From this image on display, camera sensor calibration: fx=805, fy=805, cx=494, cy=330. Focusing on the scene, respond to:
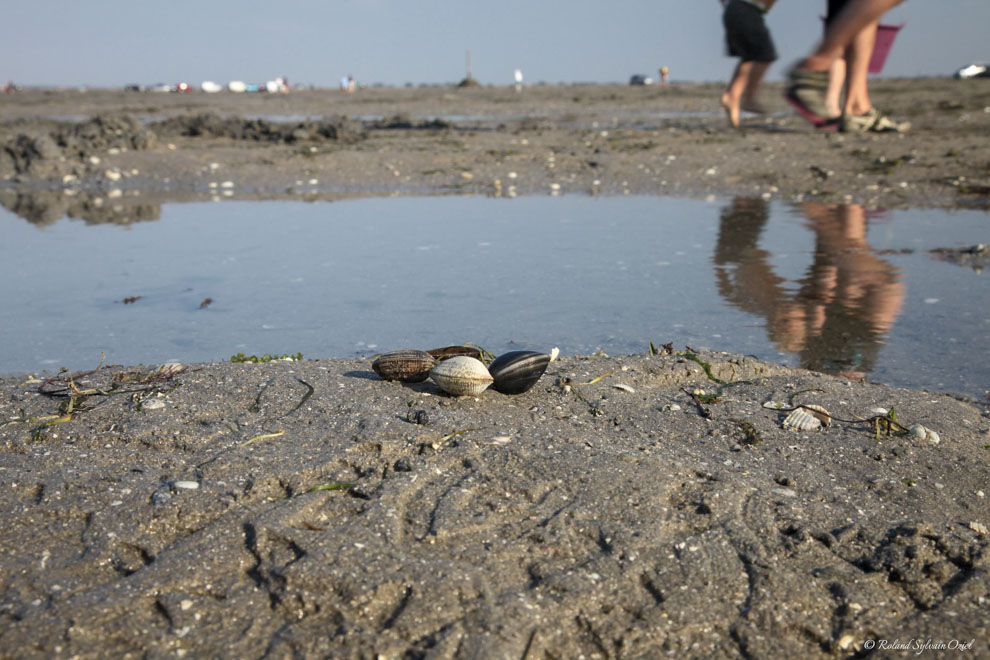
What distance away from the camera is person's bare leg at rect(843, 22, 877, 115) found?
9.58 m

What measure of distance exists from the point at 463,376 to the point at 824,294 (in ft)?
10.0

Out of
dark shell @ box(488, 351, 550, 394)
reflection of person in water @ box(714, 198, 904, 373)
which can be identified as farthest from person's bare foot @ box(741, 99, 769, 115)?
dark shell @ box(488, 351, 550, 394)

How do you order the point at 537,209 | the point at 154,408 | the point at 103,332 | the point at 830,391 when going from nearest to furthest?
the point at 154,408, the point at 830,391, the point at 103,332, the point at 537,209

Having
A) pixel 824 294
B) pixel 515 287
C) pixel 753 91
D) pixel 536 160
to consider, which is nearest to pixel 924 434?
pixel 824 294

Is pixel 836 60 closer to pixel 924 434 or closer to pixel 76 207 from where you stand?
pixel 924 434

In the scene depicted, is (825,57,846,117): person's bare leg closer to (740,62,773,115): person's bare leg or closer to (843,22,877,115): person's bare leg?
(843,22,877,115): person's bare leg

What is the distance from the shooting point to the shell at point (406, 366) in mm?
3361

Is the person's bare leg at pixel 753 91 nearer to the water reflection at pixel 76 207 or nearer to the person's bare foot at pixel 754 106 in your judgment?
the person's bare foot at pixel 754 106

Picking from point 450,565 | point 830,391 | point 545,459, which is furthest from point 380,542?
point 830,391

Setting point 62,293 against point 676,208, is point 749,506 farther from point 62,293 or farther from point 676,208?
point 676,208

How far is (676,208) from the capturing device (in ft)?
28.0

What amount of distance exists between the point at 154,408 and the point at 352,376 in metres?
0.82

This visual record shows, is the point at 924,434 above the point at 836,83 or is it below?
below

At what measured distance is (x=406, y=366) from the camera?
→ 337 centimetres
